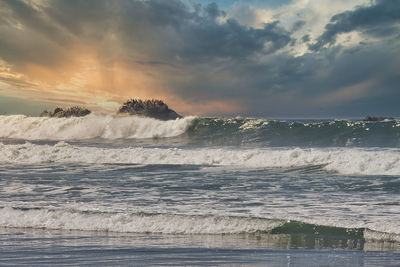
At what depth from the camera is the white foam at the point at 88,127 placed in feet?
110

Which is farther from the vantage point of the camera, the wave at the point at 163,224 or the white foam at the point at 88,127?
the white foam at the point at 88,127

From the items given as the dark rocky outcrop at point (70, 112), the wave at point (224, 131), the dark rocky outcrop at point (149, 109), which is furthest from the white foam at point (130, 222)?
the dark rocky outcrop at point (70, 112)

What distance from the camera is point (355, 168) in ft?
45.3

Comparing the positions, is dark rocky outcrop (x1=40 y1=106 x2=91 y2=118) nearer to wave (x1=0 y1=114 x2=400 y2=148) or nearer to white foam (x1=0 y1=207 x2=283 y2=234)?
wave (x1=0 y1=114 x2=400 y2=148)

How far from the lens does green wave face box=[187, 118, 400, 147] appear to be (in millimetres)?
24453

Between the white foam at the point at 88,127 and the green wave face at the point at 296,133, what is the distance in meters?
2.49

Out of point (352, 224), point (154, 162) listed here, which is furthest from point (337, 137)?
point (352, 224)

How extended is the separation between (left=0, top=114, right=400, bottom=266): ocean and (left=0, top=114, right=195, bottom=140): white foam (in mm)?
14018

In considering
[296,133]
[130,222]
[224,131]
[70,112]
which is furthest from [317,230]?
[70,112]

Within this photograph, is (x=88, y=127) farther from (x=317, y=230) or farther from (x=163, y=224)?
(x=317, y=230)

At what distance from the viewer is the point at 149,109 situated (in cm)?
3975

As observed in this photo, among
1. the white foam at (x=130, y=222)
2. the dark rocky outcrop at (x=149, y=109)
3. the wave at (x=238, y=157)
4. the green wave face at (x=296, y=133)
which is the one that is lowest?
the white foam at (x=130, y=222)

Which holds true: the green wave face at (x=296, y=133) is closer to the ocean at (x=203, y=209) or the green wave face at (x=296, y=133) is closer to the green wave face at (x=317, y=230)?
the ocean at (x=203, y=209)

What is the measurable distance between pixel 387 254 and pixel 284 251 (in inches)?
48.4
